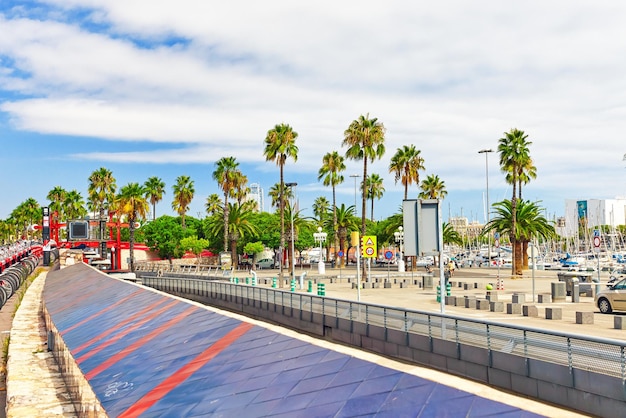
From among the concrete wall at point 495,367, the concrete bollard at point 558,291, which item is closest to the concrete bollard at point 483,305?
the concrete bollard at point 558,291

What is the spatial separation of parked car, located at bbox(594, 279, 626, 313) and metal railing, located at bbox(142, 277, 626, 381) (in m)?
12.7

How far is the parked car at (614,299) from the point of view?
27.2 meters

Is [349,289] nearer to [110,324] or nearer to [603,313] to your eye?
[603,313]

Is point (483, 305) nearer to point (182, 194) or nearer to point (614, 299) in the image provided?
point (614, 299)

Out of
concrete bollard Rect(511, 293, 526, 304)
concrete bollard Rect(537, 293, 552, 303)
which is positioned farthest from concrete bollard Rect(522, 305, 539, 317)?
concrete bollard Rect(537, 293, 552, 303)

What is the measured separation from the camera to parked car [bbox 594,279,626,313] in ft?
89.1

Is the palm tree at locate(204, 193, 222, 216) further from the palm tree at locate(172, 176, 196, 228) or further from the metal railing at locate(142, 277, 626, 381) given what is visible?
the metal railing at locate(142, 277, 626, 381)

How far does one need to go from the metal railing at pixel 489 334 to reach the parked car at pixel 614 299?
12.7 m

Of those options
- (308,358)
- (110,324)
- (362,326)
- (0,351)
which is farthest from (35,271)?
(308,358)

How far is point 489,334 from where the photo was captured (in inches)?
578

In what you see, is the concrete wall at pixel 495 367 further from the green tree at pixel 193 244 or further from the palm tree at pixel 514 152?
the green tree at pixel 193 244

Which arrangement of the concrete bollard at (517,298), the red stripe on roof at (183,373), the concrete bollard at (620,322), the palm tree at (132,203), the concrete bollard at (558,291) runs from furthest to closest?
the palm tree at (132,203) → the concrete bollard at (558,291) → the concrete bollard at (517,298) → the concrete bollard at (620,322) → the red stripe on roof at (183,373)

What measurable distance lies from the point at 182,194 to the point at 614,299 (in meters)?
89.8

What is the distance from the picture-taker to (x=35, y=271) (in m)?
80.5
